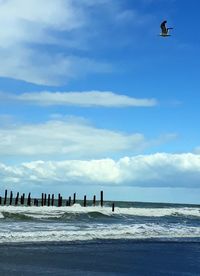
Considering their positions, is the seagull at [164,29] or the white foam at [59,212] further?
the white foam at [59,212]

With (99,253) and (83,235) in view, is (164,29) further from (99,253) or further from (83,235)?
(83,235)

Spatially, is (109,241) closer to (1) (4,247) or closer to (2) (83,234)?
(2) (83,234)

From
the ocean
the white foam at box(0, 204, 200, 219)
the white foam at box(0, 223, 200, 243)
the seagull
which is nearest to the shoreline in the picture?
the ocean

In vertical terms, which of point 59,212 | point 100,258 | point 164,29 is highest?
point 164,29

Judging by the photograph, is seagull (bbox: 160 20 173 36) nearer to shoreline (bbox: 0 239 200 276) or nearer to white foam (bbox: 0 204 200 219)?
shoreline (bbox: 0 239 200 276)

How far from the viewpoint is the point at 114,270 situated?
14367 millimetres

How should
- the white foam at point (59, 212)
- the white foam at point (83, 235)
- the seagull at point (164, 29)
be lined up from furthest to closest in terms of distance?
the white foam at point (59, 212) < the white foam at point (83, 235) < the seagull at point (164, 29)

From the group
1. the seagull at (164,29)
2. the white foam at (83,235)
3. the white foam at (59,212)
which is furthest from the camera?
the white foam at (59,212)

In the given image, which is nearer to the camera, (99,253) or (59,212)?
(99,253)

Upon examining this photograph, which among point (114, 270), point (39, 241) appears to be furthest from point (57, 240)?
point (114, 270)

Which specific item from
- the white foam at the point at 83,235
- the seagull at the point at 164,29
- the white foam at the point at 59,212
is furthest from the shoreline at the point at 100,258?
the white foam at the point at 59,212

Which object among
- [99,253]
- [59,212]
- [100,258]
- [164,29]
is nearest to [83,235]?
[99,253]

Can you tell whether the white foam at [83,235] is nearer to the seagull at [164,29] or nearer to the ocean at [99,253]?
the ocean at [99,253]

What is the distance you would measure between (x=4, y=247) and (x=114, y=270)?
5.51 meters
